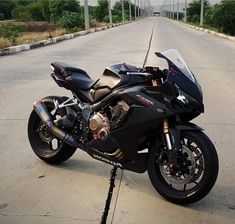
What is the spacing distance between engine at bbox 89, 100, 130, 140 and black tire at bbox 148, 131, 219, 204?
377 millimetres

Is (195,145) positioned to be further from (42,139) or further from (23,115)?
(23,115)

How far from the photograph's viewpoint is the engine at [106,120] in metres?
3.96

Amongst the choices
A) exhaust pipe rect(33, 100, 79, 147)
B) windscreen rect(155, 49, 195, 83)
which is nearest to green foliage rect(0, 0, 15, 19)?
exhaust pipe rect(33, 100, 79, 147)

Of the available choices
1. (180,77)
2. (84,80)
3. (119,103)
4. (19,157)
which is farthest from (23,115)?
(180,77)

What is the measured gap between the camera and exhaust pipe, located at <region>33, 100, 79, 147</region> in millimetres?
4492

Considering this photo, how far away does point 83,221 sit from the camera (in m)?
3.61

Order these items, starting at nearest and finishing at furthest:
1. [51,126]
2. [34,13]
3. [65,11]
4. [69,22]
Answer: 1. [51,126]
2. [69,22]
3. [65,11]
4. [34,13]

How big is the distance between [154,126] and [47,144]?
152 centimetres

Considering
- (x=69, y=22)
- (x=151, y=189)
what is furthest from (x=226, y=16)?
(x=151, y=189)

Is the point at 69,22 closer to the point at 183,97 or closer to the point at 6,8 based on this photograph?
the point at 183,97

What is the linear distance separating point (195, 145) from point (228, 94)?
493cm

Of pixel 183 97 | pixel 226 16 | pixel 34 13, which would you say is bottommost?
pixel 34 13

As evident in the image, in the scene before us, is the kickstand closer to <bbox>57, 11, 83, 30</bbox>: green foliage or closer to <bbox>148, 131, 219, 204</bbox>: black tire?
<bbox>148, 131, 219, 204</bbox>: black tire

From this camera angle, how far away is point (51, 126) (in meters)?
4.68
